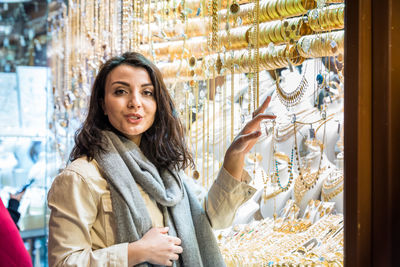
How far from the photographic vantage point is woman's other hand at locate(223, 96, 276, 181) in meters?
1.13

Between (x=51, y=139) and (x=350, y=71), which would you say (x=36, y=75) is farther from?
(x=350, y=71)

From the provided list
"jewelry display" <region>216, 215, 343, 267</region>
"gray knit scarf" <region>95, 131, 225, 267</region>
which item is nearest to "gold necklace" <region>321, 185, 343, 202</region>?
"jewelry display" <region>216, 215, 343, 267</region>

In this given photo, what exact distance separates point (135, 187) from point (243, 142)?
30 centimetres

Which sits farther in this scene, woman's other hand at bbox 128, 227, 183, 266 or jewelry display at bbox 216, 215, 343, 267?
jewelry display at bbox 216, 215, 343, 267

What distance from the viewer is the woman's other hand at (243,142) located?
→ 113 cm

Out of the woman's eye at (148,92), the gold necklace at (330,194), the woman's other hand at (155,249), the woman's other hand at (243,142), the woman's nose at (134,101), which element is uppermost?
the woman's eye at (148,92)

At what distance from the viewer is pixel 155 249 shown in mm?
1109

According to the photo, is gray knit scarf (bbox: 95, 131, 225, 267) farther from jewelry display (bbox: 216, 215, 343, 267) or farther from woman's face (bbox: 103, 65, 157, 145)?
jewelry display (bbox: 216, 215, 343, 267)

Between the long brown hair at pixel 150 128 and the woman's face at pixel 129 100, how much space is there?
25 mm

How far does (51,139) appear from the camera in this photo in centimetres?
333

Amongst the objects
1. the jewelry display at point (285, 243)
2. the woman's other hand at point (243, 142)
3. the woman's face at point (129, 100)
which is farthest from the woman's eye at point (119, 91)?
the jewelry display at point (285, 243)

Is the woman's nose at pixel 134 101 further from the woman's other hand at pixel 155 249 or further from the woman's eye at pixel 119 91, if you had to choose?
the woman's other hand at pixel 155 249

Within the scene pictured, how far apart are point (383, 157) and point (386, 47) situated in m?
0.19

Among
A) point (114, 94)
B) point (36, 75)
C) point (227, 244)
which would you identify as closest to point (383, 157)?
point (114, 94)
